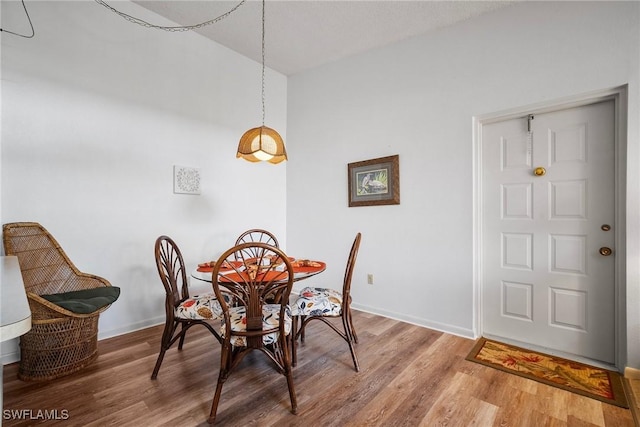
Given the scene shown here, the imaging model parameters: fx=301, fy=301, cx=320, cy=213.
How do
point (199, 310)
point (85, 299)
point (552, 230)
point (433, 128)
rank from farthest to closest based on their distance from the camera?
point (433, 128), point (552, 230), point (85, 299), point (199, 310)

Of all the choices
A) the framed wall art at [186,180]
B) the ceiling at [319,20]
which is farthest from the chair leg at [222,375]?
the ceiling at [319,20]

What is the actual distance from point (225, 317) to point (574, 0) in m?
3.27

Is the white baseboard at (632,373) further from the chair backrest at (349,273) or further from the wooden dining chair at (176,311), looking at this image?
the wooden dining chair at (176,311)

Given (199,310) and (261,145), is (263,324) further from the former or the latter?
(261,145)

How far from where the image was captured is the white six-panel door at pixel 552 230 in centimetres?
221

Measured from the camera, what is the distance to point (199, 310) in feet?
6.44

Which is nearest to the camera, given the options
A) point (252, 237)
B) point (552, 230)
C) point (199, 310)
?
point (199, 310)

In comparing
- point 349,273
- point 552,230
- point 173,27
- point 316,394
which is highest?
point 173,27

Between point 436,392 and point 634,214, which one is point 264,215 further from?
point 634,214

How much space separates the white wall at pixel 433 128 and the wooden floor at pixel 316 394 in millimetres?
749

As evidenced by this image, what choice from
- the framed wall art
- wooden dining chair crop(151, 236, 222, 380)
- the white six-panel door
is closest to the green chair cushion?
wooden dining chair crop(151, 236, 222, 380)

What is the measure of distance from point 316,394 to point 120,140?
8.66 feet

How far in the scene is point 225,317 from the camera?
5.47 feet

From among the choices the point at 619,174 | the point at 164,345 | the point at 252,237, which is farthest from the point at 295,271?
the point at 619,174
